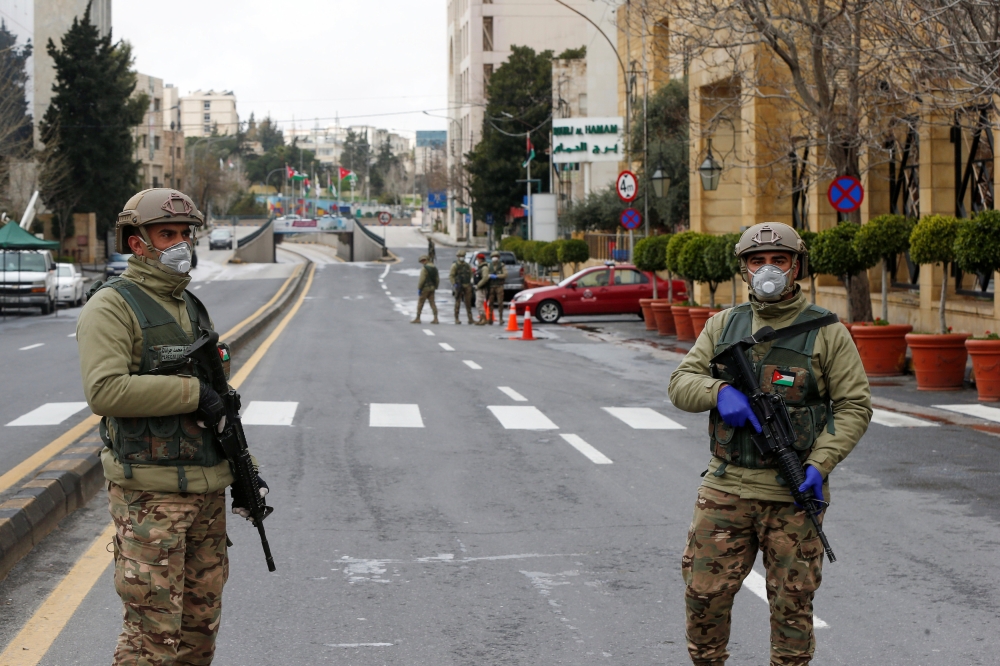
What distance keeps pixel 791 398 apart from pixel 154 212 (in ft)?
7.68

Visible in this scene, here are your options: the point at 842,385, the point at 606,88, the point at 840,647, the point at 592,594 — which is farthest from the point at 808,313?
the point at 606,88

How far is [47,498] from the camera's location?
8.30 metres

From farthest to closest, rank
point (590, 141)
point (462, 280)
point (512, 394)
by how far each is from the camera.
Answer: point (590, 141)
point (462, 280)
point (512, 394)

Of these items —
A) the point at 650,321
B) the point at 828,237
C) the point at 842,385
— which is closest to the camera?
the point at 842,385

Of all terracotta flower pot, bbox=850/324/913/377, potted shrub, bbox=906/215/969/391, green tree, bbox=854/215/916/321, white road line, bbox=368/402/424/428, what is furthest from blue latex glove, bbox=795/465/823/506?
green tree, bbox=854/215/916/321

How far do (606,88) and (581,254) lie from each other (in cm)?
2246

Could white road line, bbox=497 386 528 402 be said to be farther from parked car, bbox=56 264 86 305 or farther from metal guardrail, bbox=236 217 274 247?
metal guardrail, bbox=236 217 274 247

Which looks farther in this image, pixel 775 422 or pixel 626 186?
pixel 626 186

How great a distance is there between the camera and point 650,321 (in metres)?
30.3

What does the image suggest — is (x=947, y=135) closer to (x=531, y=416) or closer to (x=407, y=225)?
(x=531, y=416)

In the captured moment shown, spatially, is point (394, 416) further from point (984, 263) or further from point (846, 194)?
point (846, 194)

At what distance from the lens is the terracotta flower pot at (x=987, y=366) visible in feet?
50.6

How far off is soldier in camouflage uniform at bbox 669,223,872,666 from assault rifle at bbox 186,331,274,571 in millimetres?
1591

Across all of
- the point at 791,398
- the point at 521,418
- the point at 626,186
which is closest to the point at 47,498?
the point at 791,398
